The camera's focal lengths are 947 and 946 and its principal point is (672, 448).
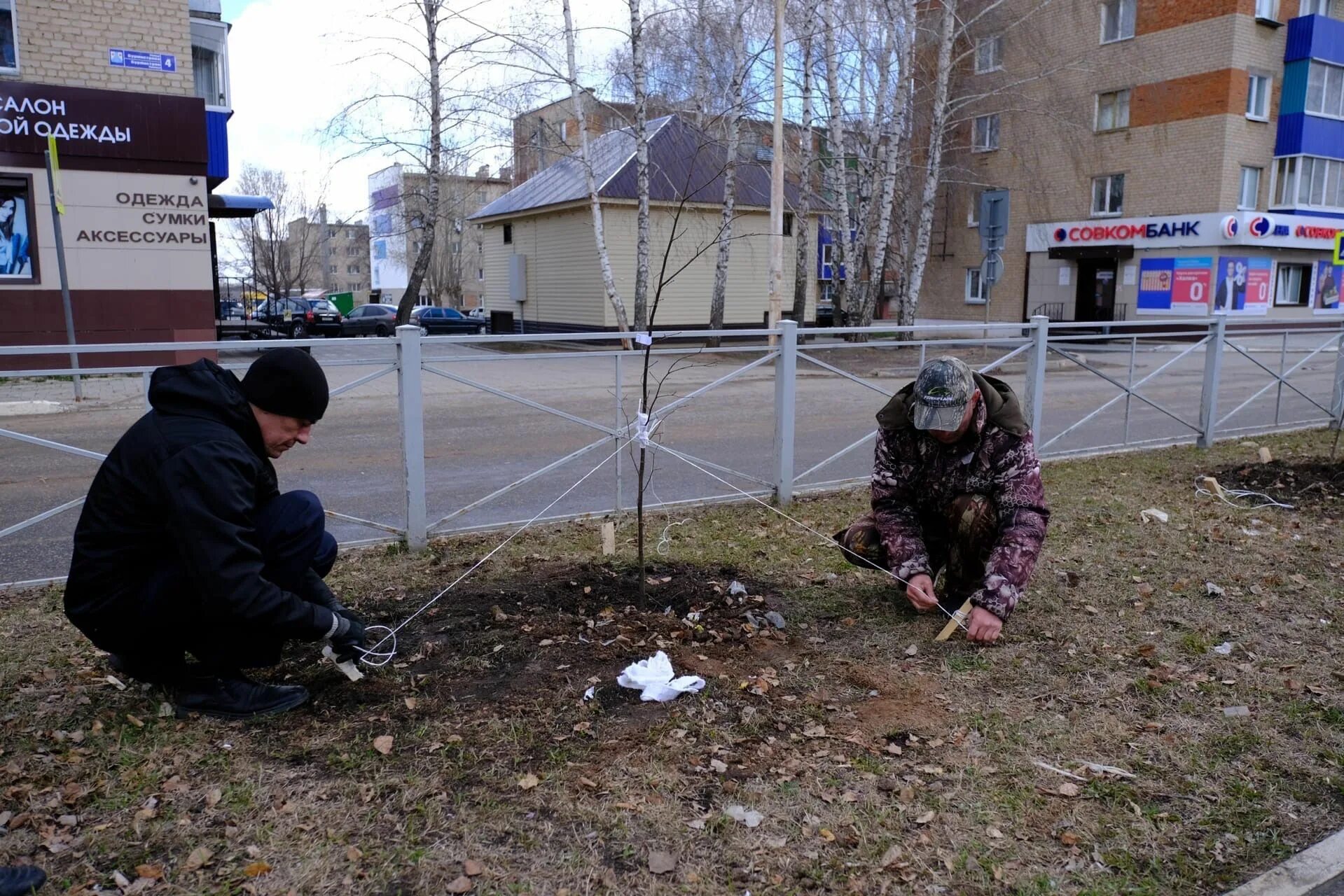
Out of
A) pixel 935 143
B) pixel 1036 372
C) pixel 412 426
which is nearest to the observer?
pixel 412 426

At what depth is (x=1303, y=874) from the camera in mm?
2736

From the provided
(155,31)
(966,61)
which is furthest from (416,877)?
(966,61)

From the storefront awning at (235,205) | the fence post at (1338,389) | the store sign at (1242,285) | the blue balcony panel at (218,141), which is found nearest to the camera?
the fence post at (1338,389)

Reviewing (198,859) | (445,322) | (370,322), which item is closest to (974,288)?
(445,322)

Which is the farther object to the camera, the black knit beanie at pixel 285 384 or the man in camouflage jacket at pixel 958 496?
the man in camouflage jacket at pixel 958 496

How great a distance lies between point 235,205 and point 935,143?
18.1 metres

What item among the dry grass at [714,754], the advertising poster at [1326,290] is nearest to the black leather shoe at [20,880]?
the dry grass at [714,754]

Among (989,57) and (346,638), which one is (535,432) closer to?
(346,638)

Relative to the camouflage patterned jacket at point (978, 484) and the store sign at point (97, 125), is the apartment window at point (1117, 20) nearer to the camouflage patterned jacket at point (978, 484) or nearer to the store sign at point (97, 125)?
the store sign at point (97, 125)

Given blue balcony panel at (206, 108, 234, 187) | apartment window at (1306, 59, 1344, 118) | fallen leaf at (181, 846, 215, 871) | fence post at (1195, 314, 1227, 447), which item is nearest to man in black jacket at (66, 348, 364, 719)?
fallen leaf at (181, 846, 215, 871)

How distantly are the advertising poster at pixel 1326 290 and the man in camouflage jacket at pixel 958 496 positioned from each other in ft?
111

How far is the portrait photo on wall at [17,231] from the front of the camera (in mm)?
15844

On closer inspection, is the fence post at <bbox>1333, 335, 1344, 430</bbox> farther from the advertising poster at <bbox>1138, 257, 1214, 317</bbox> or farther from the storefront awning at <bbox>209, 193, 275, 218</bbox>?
the storefront awning at <bbox>209, 193, 275, 218</bbox>

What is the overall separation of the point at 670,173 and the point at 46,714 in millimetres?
25044
